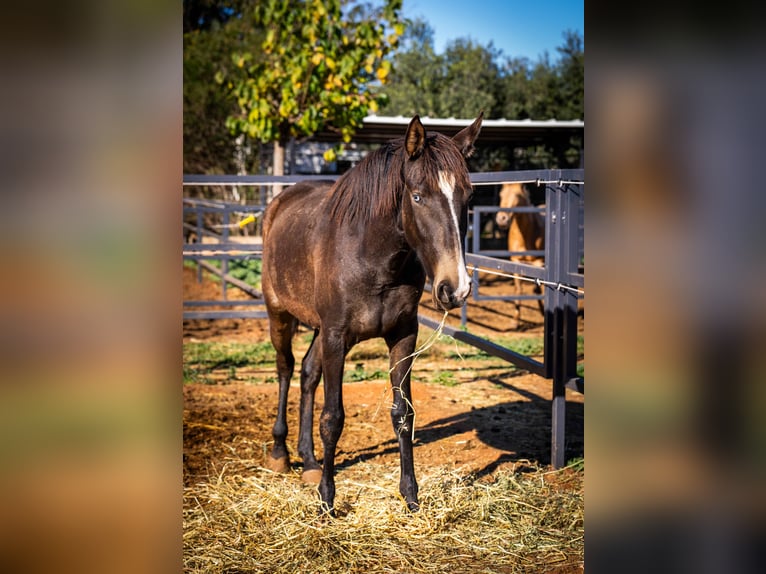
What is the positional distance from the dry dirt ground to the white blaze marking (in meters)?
1.13

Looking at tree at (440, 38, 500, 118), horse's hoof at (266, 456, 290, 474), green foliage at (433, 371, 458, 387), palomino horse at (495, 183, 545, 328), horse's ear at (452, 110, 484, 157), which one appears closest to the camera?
horse's ear at (452, 110, 484, 157)

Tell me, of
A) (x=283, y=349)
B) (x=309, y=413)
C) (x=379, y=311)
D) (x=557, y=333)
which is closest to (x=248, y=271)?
(x=283, y=349)

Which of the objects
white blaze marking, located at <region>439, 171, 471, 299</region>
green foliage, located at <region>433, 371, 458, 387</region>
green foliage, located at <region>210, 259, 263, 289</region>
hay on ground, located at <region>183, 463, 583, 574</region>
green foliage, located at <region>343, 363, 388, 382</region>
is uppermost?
white blaze marking, located at <region>439, 171, 471, 299</region>

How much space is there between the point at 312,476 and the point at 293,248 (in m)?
1.29

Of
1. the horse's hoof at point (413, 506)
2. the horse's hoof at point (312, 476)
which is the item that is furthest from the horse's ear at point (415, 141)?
the horse's hoof at point (312, 476)

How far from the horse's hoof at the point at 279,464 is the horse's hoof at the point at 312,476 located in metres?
0.18

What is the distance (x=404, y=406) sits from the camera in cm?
350

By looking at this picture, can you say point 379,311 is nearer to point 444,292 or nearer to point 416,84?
point 444,292

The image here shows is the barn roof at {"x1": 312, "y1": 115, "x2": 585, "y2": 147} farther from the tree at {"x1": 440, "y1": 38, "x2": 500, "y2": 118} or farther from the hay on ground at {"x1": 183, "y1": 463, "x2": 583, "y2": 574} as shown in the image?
the hay on ground at {"x1": 183, "y1": 463, "x2": 583, "y2": 574}

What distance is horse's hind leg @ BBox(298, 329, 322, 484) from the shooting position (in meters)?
3.92

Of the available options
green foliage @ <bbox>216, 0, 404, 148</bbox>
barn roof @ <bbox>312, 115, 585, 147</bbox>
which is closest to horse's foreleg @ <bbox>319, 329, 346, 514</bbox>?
green foliage @ <bbox>216, 0, 404, 148</bbox>

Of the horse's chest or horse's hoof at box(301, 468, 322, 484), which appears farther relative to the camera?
horse's hoof at box(301, 468, 322, 484)
